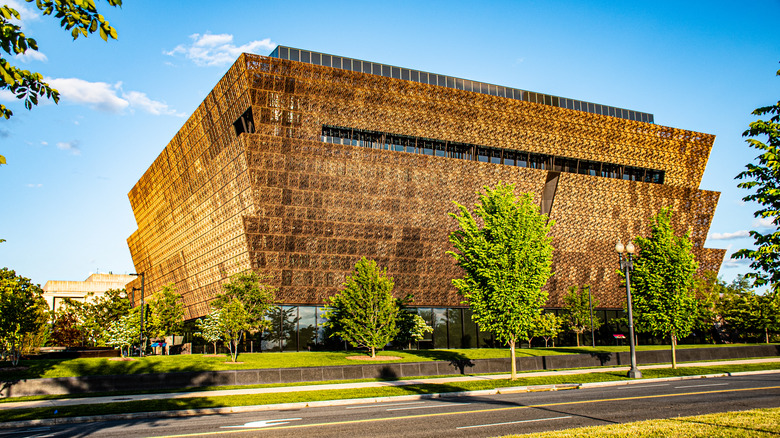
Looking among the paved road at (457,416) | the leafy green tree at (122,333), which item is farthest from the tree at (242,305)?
the paved road at (457,416)

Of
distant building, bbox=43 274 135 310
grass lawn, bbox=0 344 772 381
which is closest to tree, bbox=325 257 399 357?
grass lawn, bbox=0 344 772 381

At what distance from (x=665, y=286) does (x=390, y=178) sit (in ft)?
75.4

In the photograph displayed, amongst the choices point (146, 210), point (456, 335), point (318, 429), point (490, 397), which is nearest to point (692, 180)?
point (456, 335)

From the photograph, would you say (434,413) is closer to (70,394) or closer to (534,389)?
(534,389)

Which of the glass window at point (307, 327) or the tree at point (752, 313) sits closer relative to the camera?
the glass window at point (307, 327)

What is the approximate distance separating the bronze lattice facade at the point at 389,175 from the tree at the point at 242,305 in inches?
150

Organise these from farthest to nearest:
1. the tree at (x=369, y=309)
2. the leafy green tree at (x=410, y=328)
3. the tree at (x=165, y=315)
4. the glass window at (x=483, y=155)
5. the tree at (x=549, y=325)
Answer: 1. the glass window at (x=483, y=155)
2. the tree at (x=165, y=315)
3. the tree at (x=549, y=325)
4. the leafy green tree at (x=410, y=328)
5. the tree at (x=369, y=309)

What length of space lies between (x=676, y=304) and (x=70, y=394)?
33769 mm

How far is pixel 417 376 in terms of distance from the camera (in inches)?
1184

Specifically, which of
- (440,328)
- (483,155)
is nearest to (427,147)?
(483,155)

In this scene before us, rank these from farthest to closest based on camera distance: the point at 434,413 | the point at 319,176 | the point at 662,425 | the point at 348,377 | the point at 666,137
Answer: the point at 666,137, the point at 319,176, the point at 348,377, the point at 434,413, the point at 662,425

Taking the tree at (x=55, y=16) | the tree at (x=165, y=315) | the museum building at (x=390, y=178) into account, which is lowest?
the tree at (x=165, y=315)

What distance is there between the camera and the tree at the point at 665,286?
33906 millimetres

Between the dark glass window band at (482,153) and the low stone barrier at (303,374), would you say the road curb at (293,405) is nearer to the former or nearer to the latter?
the low stone barrier at (303,374)
